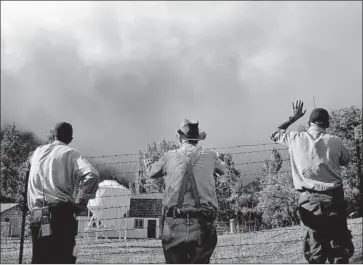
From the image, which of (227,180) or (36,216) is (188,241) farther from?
(36,216)

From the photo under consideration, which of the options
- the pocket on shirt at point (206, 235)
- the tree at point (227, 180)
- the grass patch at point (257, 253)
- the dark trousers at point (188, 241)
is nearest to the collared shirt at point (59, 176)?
the dark trousers at point (188, 241)

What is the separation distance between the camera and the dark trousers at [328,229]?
4.36m

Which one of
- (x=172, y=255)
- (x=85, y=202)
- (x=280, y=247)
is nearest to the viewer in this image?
(x=172, y=255)

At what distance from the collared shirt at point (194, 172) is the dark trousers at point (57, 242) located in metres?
1.08

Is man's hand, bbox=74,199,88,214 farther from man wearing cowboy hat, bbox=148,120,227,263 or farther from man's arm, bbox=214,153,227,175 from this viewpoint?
man's arm, bbox=214,153,227,175

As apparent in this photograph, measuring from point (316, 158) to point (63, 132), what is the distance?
9.75ft

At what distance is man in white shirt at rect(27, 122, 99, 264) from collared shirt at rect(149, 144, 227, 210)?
0.79m

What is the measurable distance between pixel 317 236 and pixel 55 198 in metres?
2.90

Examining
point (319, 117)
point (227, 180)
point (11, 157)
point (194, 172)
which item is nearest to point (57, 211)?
point (194, 172)

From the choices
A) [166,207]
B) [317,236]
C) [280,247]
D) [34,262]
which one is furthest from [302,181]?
[280,247]

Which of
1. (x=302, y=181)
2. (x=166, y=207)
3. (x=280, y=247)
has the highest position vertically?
(x=302, y=181)

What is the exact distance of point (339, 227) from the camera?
173 inches

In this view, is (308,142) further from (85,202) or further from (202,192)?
(85,202)

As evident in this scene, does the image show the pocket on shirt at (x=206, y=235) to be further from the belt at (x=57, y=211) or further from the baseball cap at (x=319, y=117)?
the baseball cap at (x=319, y=117)
